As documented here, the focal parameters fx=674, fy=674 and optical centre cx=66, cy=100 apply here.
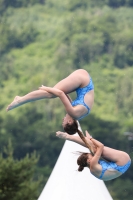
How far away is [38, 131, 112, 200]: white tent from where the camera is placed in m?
15.3

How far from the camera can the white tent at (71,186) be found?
15344 mm

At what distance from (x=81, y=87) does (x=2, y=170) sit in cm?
1483

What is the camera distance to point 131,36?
80.9 m

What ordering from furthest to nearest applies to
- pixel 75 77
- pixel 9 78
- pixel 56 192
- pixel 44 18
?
pixel 44 18 < pixel 9 78 < pixel 56 192 < pixel 75 77

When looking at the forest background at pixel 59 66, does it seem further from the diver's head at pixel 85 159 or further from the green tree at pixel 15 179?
the diver's head at pixel 85 159

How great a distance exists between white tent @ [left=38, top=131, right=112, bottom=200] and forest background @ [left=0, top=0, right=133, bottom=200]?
40.7 metres

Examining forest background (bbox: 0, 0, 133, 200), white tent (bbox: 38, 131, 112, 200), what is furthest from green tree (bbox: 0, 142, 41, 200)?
forest background (bbox: 0, 0, 133, 200)

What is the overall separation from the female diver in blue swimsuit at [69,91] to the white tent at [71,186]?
20.3 feet

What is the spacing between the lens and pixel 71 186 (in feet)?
51.0

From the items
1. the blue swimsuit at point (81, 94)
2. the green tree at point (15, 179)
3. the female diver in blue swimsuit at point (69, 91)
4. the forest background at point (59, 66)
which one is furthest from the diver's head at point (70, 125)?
the forest background at point (59, 66)

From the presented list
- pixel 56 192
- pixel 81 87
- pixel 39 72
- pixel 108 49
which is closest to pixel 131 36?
pixel 108 49

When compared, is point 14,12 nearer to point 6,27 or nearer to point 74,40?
point 6,27

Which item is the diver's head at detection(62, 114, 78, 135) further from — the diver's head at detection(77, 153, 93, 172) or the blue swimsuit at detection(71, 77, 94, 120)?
the diver's head at detection(77, 153, 93, 172)

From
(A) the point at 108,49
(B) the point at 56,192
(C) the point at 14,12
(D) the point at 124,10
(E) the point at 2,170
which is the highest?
(C) the point at 14,12
